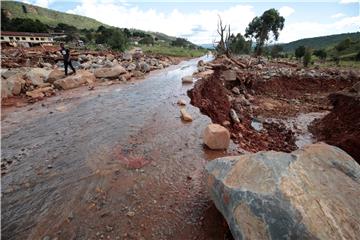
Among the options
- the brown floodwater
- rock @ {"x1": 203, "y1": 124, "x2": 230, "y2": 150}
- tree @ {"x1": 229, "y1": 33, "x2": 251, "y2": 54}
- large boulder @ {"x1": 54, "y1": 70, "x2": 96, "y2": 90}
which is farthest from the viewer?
tree @ {"x1": 229, "y1": 33, "x2": 251, "y2": 54}

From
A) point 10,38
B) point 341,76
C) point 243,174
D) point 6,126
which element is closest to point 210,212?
point 243,174

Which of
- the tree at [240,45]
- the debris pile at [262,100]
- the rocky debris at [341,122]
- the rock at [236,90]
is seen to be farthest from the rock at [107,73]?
the tree at [240,45]

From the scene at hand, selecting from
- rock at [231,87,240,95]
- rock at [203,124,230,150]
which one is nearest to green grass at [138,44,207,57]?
rock at [231,87,240,95]

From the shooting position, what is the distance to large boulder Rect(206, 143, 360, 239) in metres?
1.85

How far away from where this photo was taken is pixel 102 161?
4312 mm

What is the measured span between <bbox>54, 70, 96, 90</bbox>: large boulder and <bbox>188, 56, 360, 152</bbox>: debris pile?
6023 mm

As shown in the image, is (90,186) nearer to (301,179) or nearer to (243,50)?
(301,179)

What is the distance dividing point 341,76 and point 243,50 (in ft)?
136

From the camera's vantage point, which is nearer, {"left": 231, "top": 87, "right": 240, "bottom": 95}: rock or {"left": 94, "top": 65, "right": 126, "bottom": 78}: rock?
{"left": 231, "top": 87, "right": 240, "bottom": 95}: rock

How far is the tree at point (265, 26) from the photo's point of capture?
36344mm

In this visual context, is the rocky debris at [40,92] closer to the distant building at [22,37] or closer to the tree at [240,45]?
the distant building at [22,37]

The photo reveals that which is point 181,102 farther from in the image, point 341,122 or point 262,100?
point 262,100

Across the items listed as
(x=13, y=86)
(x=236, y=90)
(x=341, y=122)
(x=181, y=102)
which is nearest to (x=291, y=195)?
(x=181, y=102)

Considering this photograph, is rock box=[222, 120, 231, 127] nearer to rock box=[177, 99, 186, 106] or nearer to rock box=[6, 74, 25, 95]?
rock box=[177, 99, 186, 106]
